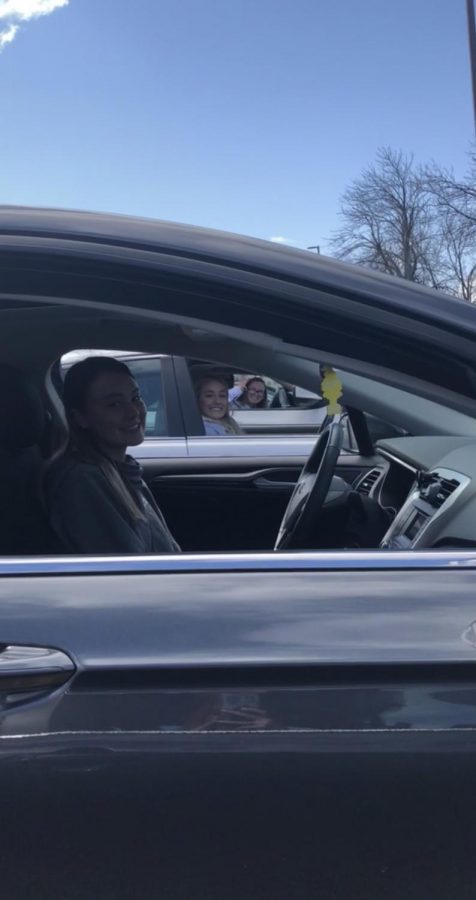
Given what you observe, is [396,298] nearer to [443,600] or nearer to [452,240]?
[443,600]

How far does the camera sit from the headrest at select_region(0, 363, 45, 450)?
8.55 ft

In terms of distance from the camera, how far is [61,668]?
137 cm

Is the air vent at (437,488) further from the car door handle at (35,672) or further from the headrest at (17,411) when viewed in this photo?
the car door handle at (35,672)

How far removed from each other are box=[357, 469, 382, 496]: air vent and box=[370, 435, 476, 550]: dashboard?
7 centimetres

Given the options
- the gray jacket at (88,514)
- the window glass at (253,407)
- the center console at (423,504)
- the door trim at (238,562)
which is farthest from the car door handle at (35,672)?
the window glass at (253,407)

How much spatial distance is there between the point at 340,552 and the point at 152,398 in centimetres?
410

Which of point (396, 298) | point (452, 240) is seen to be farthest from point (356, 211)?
point (396, 298)

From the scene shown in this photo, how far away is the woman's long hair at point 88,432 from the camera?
2348 mm

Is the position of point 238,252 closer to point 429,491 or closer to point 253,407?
point 429,491

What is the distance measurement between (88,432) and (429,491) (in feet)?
3.42

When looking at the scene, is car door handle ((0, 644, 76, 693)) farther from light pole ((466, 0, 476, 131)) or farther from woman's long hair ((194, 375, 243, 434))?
light pole ((466, 0, 476, 131))

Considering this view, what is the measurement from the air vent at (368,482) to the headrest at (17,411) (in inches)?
68.5

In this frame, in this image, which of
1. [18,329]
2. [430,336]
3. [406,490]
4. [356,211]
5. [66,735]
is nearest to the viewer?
[66,735]

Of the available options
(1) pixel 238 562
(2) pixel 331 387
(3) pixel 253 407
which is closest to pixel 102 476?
(2) pixel 331 387
